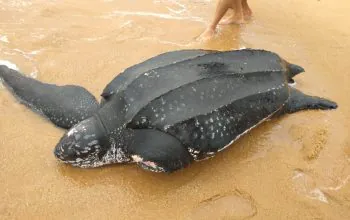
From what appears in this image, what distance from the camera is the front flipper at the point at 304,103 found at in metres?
2.35

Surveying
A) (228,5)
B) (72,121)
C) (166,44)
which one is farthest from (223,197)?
(228,5)

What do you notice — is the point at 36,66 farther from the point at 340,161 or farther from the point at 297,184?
the point at 340,161

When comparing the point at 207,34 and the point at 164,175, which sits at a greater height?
the point at 207,34

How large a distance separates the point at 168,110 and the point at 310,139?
889 millimetres

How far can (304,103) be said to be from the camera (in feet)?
7.82

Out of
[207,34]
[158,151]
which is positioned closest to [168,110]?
[158,151]

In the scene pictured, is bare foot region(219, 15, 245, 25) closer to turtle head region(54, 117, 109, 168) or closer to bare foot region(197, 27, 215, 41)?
bare foot region(197, 27, 215, 41)

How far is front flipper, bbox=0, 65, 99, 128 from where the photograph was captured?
84.3 inches

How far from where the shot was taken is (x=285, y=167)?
2.02m

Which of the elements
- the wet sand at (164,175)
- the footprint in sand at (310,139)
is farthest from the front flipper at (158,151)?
the footprint in sand at (310,139)

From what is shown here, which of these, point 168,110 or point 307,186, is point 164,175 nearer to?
point 168,110

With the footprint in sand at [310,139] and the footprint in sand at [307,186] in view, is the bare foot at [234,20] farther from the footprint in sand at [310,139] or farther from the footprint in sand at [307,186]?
the footprint in sand at [307,186]

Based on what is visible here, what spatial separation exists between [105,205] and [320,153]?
47.0 inches

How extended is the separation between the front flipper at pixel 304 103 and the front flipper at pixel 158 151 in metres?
0.84
